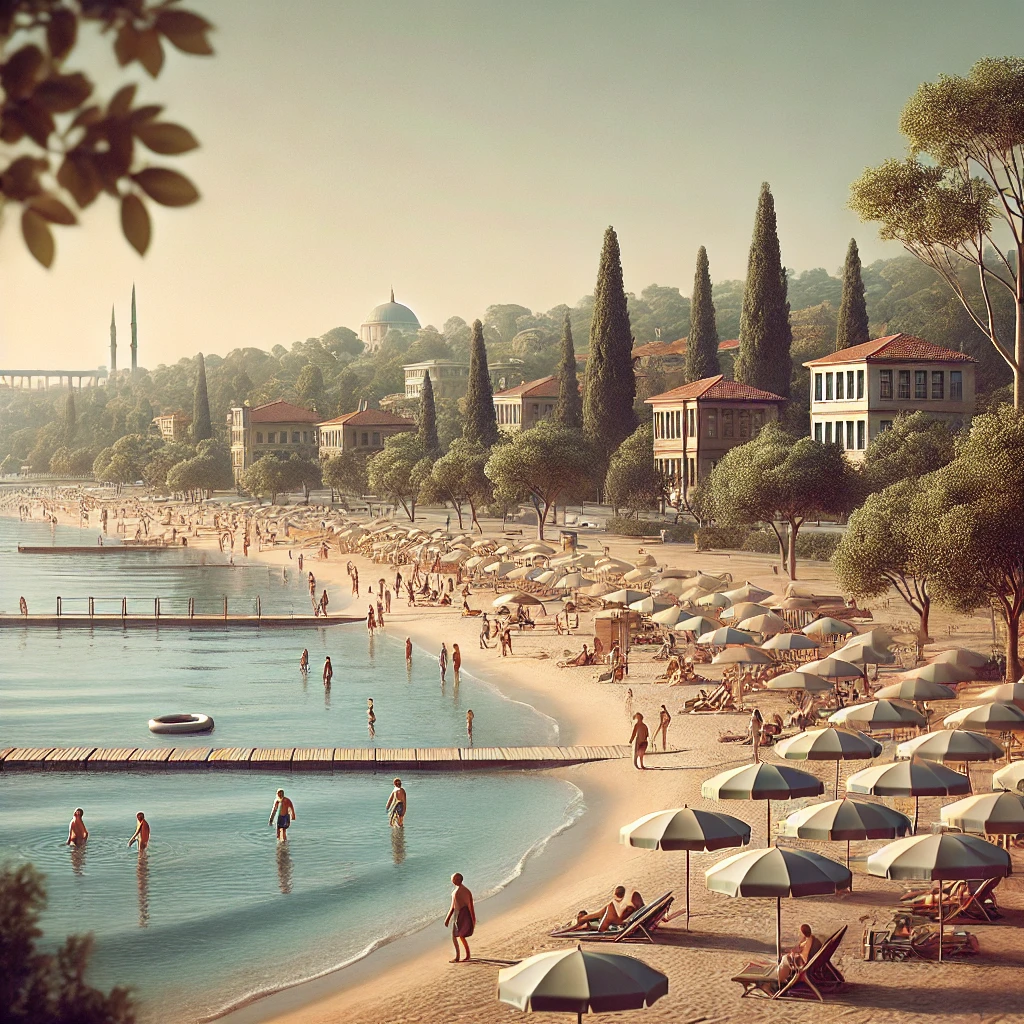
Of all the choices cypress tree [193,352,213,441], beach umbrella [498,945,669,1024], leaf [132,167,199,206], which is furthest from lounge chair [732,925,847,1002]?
cypress tree [193,352,213,441]

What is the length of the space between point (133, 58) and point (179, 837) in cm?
2537

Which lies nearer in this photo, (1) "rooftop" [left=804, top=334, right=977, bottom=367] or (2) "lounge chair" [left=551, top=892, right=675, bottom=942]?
(2) "lounge chair" [left=551, top=892, right=675, bottom=942]

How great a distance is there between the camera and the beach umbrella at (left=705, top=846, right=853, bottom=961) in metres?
16.5

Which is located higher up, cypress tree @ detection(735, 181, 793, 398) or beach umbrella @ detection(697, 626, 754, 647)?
cypress tree @ detection(735, 181, 793, 398)

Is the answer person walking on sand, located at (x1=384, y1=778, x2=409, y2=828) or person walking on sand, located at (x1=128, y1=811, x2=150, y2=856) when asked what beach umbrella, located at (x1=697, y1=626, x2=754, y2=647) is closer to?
person walking on sand, located at (x1=384, y1=778, x2=409, y2=828)

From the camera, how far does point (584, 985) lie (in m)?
13.7

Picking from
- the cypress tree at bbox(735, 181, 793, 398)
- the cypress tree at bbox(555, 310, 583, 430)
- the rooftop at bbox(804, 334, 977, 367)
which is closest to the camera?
the rooftop at bbox(804, 334, 977, 367)

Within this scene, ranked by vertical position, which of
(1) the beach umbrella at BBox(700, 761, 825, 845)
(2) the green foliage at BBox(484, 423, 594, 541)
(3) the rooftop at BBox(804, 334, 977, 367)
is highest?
A: (3) the rooftop at BBox(804, 334, 977, 367)

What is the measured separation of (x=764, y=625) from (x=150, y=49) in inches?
1422

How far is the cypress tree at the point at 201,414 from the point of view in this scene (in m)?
174

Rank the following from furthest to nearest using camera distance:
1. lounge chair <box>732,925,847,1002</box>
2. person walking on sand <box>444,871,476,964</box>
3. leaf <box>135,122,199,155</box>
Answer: person walking on sand <box>444,871,476,964</box> → lounge chair <box>732,925,847,1002</box> → leaf <box>135,122,199,155</box>

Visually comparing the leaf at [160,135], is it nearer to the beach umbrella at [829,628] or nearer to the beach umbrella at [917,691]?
the beach umbrella at [917,691]

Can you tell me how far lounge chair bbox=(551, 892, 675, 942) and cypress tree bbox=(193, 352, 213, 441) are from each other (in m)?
160

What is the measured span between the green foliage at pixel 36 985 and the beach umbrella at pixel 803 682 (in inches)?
1053
